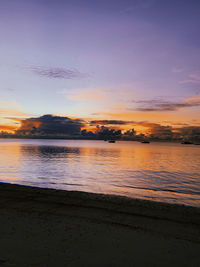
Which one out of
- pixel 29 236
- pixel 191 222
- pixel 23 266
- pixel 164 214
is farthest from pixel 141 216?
pixel 23 266

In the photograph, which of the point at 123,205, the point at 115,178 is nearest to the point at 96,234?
the point at 123,205

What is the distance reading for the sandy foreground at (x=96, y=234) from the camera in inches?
284

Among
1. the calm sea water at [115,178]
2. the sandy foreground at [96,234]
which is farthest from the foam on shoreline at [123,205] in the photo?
the calm sea water at [115,178]

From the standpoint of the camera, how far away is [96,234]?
30.5 feet

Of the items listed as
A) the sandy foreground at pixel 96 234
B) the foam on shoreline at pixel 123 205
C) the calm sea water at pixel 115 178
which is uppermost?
the sandy foreground at pixel 96 234

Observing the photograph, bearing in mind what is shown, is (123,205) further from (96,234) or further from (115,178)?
(115,178)

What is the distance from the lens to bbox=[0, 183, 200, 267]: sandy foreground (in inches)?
284

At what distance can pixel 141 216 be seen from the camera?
12359 millimetres

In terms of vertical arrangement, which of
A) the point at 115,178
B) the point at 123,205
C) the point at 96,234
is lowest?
the point at 115,178

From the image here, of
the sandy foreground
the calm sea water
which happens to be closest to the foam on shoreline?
the sandy foreground

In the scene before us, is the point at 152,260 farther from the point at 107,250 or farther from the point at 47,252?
the point at 47,252

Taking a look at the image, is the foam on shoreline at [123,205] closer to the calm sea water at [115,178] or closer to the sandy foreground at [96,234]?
the sandy foreground at [96,234]

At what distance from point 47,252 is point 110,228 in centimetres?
361

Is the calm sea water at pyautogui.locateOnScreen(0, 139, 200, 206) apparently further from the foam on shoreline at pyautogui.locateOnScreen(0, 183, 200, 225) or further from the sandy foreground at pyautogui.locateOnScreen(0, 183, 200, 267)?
the sandy foreground at pyautogui.locateOnScreen(0, 183, 200, 267)
